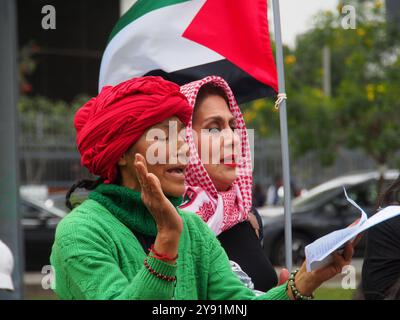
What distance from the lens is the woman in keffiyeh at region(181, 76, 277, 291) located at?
3363mm

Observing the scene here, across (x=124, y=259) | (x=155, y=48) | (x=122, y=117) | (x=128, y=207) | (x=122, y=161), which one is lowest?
(x=124, y=259)

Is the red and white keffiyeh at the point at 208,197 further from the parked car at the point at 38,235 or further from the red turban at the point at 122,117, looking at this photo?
the parked car at the point at 38,235

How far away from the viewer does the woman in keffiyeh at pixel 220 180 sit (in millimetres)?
3363

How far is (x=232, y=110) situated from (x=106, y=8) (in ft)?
121

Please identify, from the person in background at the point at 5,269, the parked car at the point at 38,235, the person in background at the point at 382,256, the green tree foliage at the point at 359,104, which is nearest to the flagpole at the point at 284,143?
the person in background at the point at 382,256

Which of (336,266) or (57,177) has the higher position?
(336,266)

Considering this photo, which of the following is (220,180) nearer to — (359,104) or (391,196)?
(391,196)

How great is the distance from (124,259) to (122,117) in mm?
376

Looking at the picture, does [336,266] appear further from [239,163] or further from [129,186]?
[239,163]

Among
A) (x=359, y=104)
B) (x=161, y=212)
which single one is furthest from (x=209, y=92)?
(x=359, y=104)

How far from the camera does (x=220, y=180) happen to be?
137 inches

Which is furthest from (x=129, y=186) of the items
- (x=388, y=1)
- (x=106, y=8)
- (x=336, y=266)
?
(x=106, y=8)
